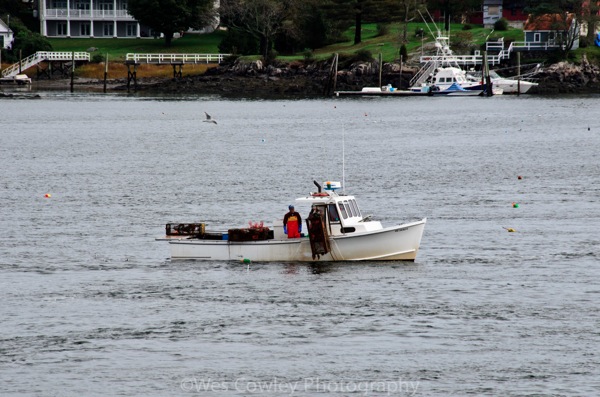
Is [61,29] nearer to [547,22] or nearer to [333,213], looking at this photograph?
[547,22]

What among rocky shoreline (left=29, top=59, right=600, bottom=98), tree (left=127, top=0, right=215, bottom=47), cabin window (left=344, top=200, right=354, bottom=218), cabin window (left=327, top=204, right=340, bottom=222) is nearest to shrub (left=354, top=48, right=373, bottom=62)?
rocky shoreline (left=29, top=59, right=600, bottom=98)

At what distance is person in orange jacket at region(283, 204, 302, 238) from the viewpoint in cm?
4247

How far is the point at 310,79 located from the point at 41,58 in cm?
4010

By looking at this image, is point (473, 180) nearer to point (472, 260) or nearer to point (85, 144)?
point (472, 260)

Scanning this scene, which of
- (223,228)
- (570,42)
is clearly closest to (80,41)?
(570,42)

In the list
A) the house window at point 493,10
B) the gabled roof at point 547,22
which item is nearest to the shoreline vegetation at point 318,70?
the house window at point 493,10

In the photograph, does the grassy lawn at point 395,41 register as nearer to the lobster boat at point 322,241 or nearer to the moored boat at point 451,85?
the moored boat at point 451,85

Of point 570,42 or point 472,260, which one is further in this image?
point 570,42

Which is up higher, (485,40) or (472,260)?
(485,40)

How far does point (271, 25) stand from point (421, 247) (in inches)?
4479

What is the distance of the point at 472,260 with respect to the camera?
1747 inches

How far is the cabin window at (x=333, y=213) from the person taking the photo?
4212 cm

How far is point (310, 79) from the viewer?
6068 inches

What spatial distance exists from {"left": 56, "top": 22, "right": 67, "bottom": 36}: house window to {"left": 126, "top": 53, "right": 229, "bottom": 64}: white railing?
2704 cm
